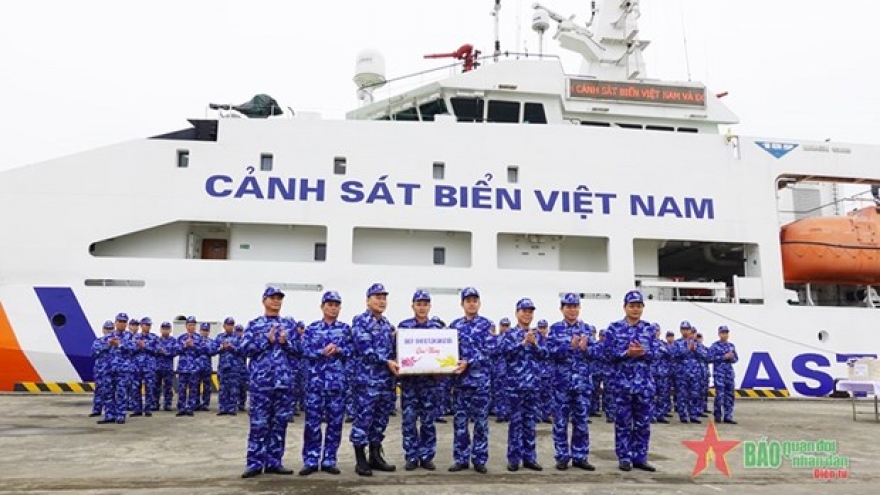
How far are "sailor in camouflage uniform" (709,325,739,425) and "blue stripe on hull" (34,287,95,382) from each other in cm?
974

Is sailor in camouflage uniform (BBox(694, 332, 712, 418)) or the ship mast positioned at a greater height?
the ship mast

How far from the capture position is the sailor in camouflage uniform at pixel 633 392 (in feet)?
15.5

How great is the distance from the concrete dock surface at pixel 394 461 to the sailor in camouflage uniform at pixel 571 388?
17 centimetres

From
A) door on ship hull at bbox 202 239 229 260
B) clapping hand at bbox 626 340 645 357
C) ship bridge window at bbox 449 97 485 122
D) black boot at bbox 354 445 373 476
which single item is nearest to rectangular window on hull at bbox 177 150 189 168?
door on ship hull at bbox 202 239 229 260

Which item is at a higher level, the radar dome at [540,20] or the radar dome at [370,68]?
the radar dome at [540,20]

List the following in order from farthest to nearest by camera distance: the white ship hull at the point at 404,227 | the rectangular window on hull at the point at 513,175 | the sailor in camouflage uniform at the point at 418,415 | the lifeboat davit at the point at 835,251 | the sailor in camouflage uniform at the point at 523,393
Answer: the lifeboat davit at the point at 835,251
the rectangular window on hull at the point at 513,175
the white ship hull at the point at 404,227
the sailor in camouflage uniform at the point at 523,393
the sailor in camouflage uniform at the point at 418,415

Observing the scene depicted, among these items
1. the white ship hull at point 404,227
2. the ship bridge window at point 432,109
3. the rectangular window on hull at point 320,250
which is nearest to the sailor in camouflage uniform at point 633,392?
the white ship hull at point 404,227

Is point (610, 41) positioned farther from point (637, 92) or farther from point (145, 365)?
point (145, 365)

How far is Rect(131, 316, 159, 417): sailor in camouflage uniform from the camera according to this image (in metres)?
7.73

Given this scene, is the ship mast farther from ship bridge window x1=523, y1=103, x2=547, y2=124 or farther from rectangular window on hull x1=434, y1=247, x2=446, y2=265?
rectangular window on hull x1=434, y1=247, x2=446, y2=265

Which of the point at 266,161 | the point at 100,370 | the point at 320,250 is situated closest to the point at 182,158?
the point at 266,161

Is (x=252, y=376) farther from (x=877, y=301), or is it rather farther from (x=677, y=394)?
(x=877, y=301)

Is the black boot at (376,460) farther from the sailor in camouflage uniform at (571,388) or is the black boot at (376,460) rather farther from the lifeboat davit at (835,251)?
the lifeboat davit at (835,251)

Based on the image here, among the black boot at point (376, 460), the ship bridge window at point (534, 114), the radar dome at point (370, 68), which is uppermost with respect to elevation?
the radar dome at point (370, 68)
